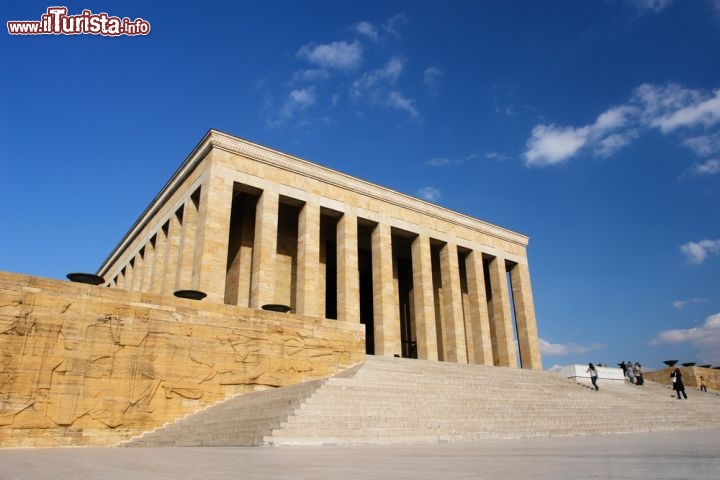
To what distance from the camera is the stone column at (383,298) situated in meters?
21.9

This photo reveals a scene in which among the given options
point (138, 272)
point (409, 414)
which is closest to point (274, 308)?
point (409, 414)

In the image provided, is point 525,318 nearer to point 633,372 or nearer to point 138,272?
point 633,372

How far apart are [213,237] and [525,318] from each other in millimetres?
19636

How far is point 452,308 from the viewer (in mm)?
25422

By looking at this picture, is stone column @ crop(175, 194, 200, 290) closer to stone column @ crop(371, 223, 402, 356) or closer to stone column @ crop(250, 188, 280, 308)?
stone column @ crop(250, 188, 280, 308)

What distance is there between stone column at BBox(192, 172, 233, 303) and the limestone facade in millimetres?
44

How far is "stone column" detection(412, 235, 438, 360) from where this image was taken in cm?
2320

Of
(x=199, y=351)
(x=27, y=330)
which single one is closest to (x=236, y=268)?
(x=199, y=351)

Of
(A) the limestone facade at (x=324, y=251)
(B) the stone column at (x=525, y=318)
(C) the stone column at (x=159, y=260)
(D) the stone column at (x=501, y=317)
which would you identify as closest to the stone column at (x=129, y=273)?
(A) the limestone facade at (x=324, y=251)

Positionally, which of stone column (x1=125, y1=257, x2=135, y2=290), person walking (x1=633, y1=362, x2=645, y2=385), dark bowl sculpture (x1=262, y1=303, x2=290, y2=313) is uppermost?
stone column (x1=125, y1=257, x2=135, y2=290)

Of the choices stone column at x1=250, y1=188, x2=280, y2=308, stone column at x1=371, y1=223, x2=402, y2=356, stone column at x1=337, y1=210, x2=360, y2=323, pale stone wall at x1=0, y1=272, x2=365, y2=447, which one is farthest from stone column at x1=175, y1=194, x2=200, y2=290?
stone column at x1=371, y1=223, x2=402, y2=356

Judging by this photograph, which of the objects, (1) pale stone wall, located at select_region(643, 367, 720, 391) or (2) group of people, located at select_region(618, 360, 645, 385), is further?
(1) pale stone wall, located at select_region(643, 367, 720, 391)

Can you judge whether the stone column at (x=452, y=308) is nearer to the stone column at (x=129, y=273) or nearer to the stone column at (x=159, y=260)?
the stone column at (x=159, y=260)

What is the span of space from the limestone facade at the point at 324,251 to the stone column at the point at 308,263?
0.05 metres
